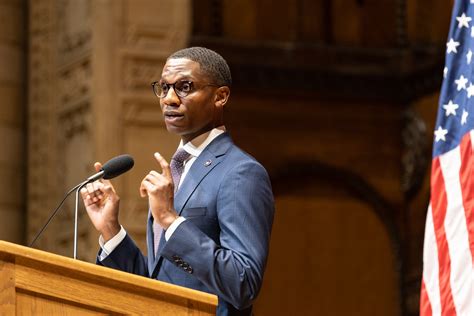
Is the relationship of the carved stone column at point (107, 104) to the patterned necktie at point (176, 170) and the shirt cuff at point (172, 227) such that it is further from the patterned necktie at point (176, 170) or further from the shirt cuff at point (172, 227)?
the shirt cuff at point (172, 227)

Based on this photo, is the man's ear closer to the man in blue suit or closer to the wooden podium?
the man in blue suit

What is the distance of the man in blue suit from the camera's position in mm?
3699

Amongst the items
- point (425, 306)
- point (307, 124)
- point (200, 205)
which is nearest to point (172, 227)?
point (200, 205)

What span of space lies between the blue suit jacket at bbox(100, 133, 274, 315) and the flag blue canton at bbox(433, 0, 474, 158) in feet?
6.57

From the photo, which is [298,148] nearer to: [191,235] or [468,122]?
[468,122]

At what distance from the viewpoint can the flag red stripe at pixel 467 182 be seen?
5559mm

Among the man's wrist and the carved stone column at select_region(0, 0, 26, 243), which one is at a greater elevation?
the man's wrist

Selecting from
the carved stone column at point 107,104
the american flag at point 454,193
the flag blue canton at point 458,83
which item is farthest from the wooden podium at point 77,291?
the carved stone column at point 107,104

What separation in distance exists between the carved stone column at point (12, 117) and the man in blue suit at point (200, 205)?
6176 millimetres

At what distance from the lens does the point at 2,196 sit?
1012cm

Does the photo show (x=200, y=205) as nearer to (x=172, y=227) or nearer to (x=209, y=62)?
(x=172, y=227)

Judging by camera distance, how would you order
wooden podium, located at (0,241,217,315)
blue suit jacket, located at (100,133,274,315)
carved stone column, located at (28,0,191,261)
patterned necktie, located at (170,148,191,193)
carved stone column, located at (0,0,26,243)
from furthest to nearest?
carved stone column, located at (0,0,26,243), carved stone column, located at (28,0,191,261), patterned necktie, located at (170,148,191,193), blue suit jacket, located at (100,133,274,315), wooden podium, located at (0,241,217,315)

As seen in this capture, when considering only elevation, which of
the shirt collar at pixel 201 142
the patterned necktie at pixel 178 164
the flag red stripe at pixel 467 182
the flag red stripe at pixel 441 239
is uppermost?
the shirt collar at pixel 201 142

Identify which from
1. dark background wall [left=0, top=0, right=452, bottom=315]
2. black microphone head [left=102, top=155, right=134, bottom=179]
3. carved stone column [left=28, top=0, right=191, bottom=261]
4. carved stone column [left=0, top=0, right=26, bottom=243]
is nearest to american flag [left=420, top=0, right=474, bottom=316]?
black microphone head [left=102, top=155, right=134, bottom=179]
